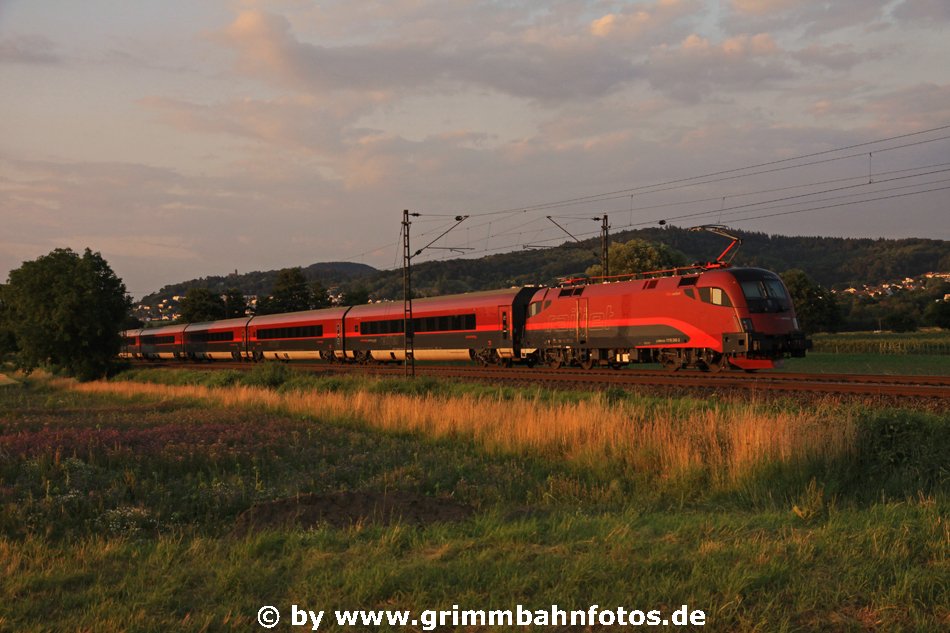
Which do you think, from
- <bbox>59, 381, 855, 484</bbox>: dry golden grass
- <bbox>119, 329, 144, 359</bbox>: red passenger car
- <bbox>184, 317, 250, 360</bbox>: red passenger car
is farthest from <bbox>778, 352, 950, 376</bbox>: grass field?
<bbox>119, 329, 144, 359</bbox>: red passenger car

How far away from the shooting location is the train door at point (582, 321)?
100ft

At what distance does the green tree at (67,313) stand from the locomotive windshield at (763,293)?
49800 mm

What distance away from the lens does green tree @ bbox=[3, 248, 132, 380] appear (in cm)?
5416

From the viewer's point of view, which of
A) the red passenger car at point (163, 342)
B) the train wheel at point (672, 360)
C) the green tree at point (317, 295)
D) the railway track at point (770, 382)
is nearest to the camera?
the railway track at point (770, 382)

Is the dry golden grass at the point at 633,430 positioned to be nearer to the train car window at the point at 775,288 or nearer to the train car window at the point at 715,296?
the train car window at the point at 715,296

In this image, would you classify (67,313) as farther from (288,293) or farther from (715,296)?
(288,293)

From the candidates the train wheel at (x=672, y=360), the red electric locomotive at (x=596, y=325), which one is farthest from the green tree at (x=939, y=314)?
the train wheel at (x=672, y=360)

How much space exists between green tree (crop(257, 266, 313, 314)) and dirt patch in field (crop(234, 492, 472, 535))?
113m

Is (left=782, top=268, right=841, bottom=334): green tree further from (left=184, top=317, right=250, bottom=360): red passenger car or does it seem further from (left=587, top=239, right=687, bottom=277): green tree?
(left=184, top=317, right=250, bottom=360): red passenger car

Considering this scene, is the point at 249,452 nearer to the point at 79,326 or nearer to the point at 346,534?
the point at 346,534

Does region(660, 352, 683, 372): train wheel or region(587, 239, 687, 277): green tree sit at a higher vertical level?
region(587, 239, 687, 277): green tree

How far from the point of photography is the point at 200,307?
114562 millimetres

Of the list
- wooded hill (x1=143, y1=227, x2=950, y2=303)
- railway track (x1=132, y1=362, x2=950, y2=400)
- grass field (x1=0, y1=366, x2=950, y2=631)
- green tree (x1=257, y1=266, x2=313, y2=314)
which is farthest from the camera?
wooded hill (x1=143, y1=227, x2=950, y2=303)

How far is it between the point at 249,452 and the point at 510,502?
609cm
